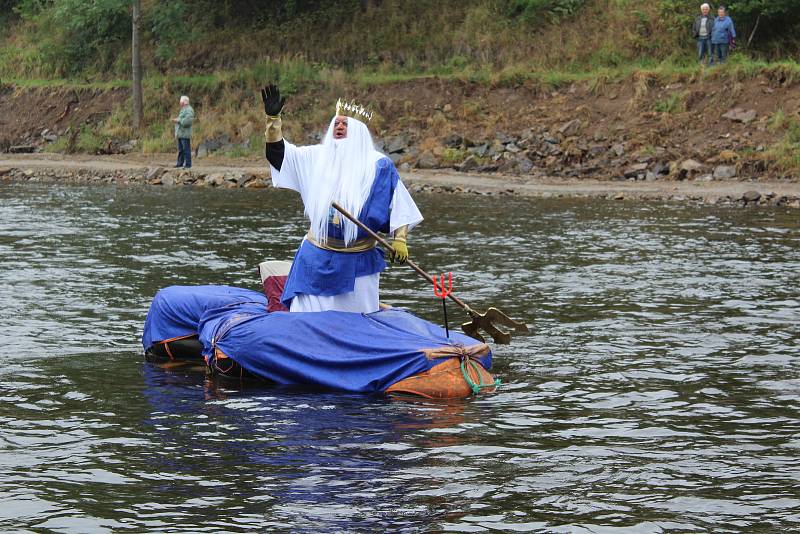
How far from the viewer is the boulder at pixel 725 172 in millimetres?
28062

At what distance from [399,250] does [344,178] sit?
749 millimetres

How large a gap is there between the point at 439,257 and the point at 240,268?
2888 mm

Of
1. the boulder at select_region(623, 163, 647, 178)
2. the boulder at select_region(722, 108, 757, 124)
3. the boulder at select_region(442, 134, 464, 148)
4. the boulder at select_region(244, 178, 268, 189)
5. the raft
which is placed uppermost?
the boulder at select_region(722, 108, 757, 124)

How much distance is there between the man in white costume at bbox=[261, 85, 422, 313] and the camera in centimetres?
1012

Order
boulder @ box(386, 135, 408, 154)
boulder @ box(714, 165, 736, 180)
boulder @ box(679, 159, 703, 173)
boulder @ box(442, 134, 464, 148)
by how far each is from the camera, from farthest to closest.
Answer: boulder @ box(386, 135, 408, 154), boulder @ box(442, 134, 464, 148), boulder @ box(679, 159, 703, 173), boulder @ box(714, 165, 736, 180)

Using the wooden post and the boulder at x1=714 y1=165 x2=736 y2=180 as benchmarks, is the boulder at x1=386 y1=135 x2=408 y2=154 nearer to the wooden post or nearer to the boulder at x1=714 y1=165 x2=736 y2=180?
the boulder at x1=714 y1=165 x2=736 y2=180

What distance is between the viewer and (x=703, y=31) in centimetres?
3275

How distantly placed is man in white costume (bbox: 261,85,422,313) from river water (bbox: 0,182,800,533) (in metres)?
0.96

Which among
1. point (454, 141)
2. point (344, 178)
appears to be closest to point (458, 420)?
point (344, 178)

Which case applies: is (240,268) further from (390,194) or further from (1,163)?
(1,163)

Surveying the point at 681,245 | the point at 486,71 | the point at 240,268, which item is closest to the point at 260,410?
the point at 240,268

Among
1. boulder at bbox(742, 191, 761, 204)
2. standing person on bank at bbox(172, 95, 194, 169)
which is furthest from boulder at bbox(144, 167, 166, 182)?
boulder at bbox(742, 191, 761, 204)

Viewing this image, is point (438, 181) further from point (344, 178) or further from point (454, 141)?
point (344, 178)

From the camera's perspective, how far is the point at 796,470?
7.55 m
